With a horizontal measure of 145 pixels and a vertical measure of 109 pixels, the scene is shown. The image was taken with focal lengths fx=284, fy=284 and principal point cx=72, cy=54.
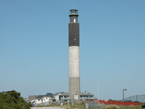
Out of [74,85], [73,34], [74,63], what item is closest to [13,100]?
[74,85]

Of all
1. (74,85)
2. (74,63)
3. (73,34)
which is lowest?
(74,85)

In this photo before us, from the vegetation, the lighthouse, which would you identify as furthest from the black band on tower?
the vegetation

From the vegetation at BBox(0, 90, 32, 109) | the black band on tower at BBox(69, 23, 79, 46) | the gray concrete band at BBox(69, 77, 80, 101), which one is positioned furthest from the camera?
the black band on tower at BBox(69, 23, 79, 46)

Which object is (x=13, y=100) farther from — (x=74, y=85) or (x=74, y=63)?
(x=74, y=63)

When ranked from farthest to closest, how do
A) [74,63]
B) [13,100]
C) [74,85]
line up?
[74,63], [74,85], [13,100]

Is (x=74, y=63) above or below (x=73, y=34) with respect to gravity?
below

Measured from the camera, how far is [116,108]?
187 ft

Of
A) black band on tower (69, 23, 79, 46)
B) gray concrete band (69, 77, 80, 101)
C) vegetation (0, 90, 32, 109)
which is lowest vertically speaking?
vegetation (0, 90, 32, 109)

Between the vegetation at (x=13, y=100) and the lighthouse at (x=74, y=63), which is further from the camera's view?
the lighthouse at (x=74, y=63)

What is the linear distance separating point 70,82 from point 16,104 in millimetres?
41373

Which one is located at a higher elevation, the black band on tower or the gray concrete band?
the black band on tower

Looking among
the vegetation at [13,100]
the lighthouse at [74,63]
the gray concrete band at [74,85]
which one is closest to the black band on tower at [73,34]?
the lighthouse at [74,63]

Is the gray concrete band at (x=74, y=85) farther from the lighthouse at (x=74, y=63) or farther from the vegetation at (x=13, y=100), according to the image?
the vegetation at (x=13, y=100)

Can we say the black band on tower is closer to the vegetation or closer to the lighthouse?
the lighthouse
